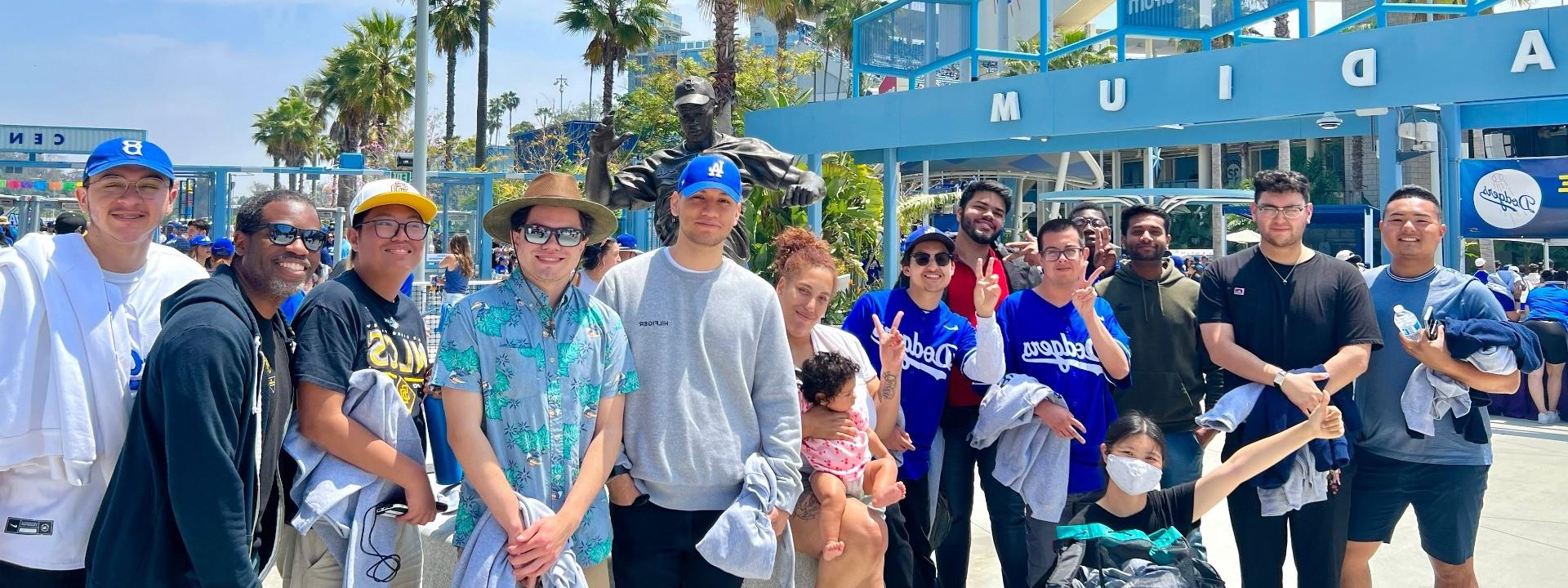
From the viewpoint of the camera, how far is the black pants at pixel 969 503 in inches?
158

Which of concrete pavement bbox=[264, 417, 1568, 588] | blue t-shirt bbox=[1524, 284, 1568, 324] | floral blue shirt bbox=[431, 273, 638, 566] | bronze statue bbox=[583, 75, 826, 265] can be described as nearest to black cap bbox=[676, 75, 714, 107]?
bronze statue bbox=[583, 75, 826, 265]

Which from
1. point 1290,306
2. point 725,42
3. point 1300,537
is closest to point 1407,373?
point 1290,306

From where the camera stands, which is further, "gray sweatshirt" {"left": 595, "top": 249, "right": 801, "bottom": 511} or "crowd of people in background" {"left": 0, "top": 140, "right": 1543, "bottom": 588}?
"gray sweatshirt" {"left": 595, "top": 249, "right": 801, "bottom": 511}

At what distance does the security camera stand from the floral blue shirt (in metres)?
8.94

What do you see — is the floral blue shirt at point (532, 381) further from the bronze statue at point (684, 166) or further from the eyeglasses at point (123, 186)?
the bronze statue at point (684, 166)

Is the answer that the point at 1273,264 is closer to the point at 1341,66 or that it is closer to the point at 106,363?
the point at 106,363

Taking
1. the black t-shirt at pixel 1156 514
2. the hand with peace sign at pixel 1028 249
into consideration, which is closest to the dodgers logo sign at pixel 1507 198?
the hand with peace sign at pixel 1028 249

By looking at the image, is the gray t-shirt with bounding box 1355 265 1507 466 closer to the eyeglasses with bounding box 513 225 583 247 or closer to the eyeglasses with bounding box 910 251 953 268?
the eyeglasses with bounding box 910 251 953 268

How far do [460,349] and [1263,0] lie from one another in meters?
11.1

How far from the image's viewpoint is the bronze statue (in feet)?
15.9

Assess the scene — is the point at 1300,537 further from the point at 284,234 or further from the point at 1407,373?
the point at 284,234

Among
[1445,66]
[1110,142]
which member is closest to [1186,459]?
[1445,66]

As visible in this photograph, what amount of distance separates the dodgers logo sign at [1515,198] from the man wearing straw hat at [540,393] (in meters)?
8.91

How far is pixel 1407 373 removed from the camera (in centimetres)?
389
